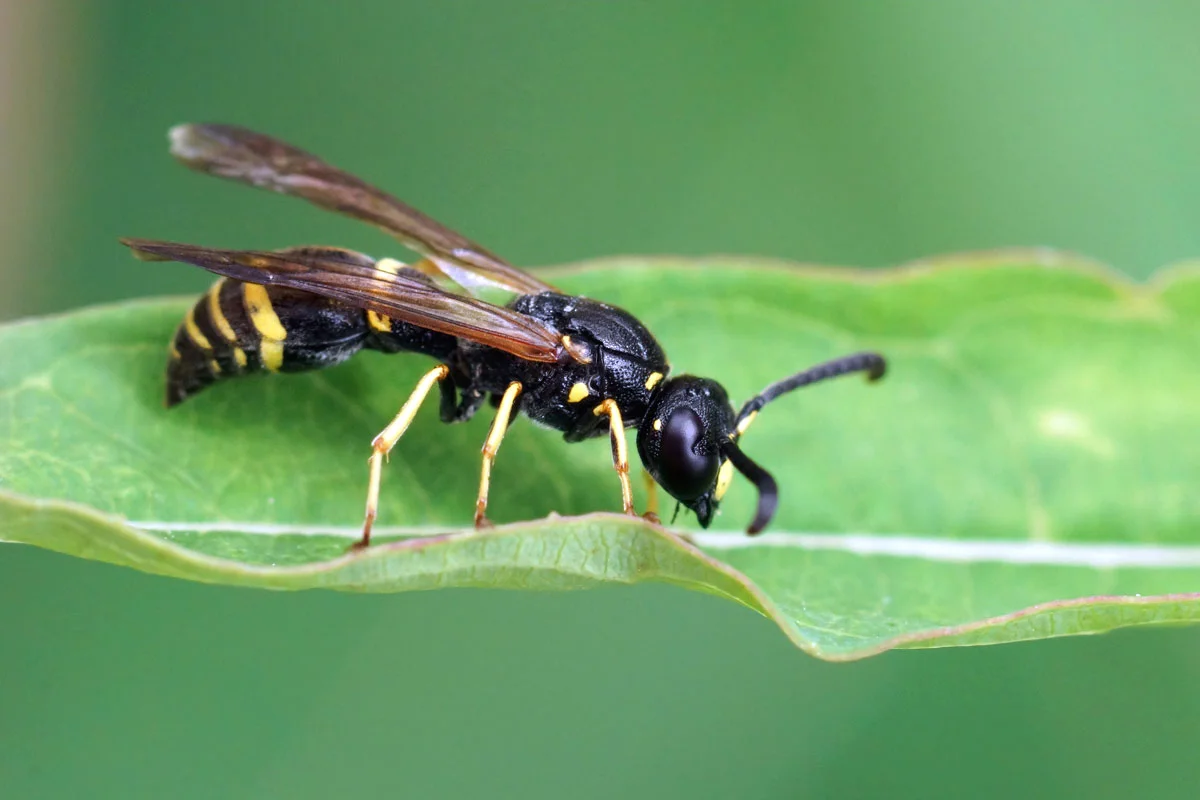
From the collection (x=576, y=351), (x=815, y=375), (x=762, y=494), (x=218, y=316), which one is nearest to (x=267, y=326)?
(x=218, y=316)

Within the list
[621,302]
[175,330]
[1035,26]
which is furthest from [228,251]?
→ [1035,26]

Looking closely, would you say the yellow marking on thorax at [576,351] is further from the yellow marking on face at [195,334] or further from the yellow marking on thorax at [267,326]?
the yellow marking on face at [195,334]

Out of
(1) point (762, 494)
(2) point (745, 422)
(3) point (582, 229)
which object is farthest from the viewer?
(3) point (582, 229)

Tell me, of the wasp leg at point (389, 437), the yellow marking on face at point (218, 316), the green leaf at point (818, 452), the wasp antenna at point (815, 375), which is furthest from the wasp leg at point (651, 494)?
the yellow marking on face at point (218, 316)

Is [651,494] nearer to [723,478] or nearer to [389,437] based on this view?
[723,478]

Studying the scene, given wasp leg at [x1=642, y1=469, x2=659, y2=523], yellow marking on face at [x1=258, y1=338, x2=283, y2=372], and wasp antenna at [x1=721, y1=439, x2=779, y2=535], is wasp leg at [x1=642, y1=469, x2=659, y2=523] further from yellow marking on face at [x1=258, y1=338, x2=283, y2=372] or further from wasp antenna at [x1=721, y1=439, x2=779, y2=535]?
yellow marking on face at [x1=258, y1=338, x2=283, y2=372]

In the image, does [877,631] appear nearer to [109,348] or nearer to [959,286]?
[959,286]
